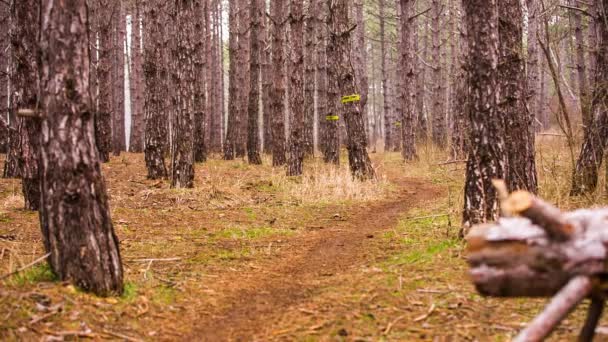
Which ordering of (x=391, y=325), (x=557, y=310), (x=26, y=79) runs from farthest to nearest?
(x=26, y=79)
(x=391, y=325)
(x=557, y=310)

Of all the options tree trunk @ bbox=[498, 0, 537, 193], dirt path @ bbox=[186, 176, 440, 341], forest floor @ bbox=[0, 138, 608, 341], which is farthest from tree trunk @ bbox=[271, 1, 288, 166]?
tree trunk @ bbox=[498, 0, 537, 193]

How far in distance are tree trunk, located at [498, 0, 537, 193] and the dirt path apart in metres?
1.91

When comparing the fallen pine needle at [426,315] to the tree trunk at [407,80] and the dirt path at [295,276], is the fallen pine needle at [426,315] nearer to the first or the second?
the dirt path at [295,276]

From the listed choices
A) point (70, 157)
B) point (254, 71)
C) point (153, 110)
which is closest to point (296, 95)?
point (254, 71)

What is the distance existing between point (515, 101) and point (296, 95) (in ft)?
25.4

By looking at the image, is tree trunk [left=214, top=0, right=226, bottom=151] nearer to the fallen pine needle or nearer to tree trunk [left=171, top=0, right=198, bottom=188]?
tree trunk [left=171, top=0, right=198, bottom=188]

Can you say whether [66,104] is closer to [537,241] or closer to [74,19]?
[74,19]

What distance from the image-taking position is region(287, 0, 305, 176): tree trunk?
42.6 ft

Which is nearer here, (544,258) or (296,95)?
(544,258)

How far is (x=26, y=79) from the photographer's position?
298 inches

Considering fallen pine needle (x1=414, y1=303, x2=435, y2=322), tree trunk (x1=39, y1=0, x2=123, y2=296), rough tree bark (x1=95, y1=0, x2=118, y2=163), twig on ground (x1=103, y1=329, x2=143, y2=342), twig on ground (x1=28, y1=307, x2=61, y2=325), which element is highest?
rough tree bark (x1=95, y1=0, x2=118, y2=163)

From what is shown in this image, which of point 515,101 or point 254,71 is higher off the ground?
point 254,71

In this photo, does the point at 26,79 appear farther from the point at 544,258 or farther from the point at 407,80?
the point at 407,80

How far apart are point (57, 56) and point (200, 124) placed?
12.8 m
